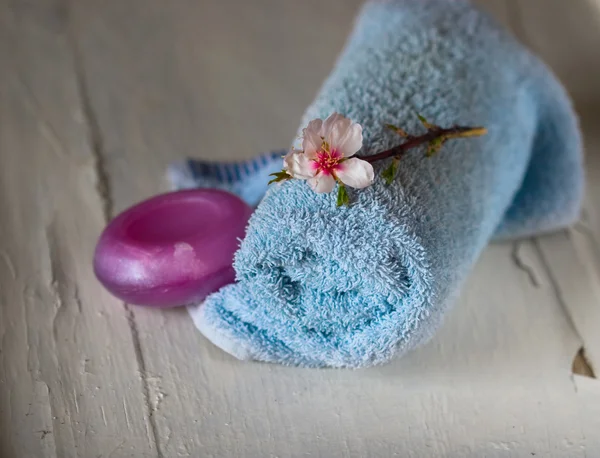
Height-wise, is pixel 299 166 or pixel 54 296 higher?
pixel 299 166

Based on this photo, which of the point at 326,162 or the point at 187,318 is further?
the point at 187,318

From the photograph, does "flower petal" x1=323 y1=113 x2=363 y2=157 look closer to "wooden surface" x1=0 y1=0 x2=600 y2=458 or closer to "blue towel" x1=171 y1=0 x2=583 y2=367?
"blue towel" x1=171 y1=0 x2=583 y2=367

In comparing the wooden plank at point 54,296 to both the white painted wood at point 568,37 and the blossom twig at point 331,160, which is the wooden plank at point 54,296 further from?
the white painted wood at point 568,37

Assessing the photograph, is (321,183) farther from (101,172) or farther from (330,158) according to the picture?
(101,172)

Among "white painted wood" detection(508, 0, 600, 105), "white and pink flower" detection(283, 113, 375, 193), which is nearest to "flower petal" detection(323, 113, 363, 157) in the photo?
"white and pink flower" detection(283, 113, 375, 193)

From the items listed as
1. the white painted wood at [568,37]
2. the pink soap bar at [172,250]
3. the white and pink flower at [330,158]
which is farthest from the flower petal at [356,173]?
the white painted wood at [568,37]

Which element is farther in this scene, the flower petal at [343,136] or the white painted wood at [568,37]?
the white painted wood at [568,37]

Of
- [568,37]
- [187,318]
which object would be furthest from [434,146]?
[568,37]
